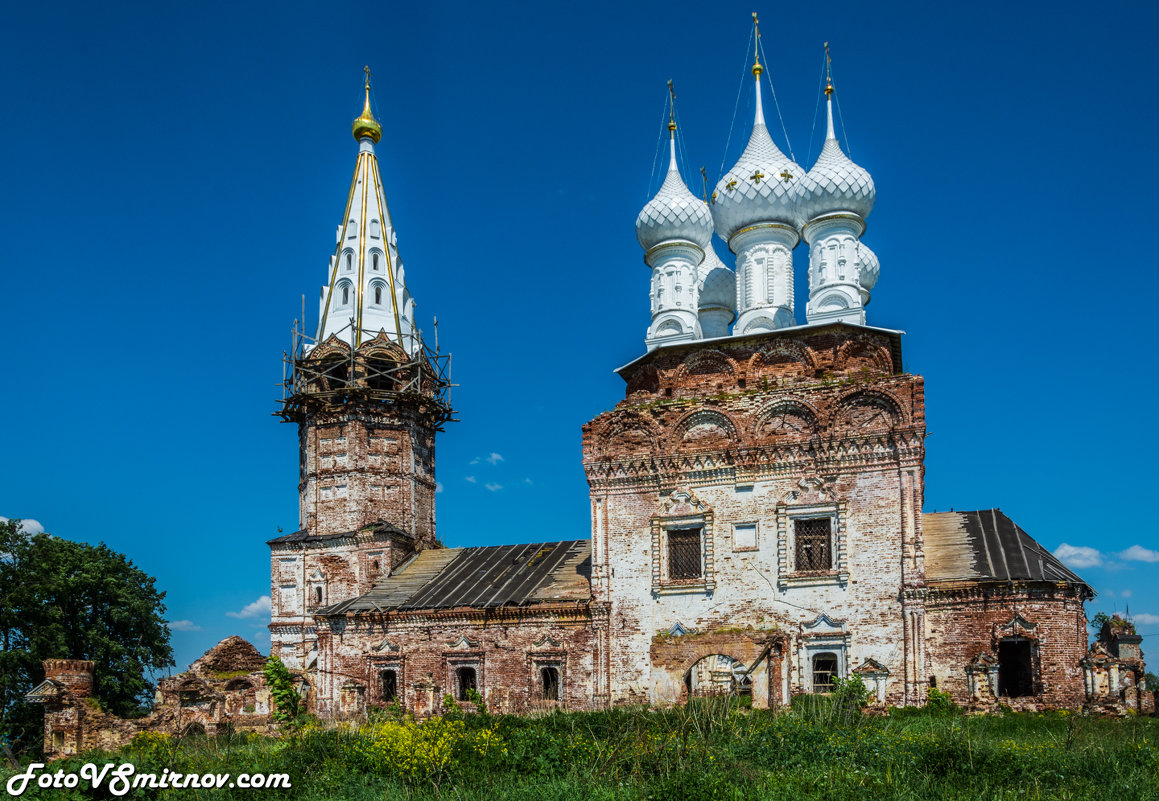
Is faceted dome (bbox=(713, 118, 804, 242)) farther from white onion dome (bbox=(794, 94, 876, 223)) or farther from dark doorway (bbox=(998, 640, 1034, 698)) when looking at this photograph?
dark doorway (bbox=(998, 640, 1034, 698))

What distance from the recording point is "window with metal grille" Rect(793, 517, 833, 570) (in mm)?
18391

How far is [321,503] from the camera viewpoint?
87.2ft

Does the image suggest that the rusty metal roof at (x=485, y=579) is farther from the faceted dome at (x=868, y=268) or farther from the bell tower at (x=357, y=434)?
the faceted dome at (x=868, y=268)

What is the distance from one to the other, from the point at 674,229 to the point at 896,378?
6460 mm

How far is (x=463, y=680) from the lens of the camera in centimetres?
2116

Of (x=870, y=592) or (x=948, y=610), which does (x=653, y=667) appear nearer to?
(x=870, y=592)

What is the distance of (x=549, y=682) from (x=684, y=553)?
4006 millimetres

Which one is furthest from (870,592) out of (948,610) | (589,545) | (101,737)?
(101,737)

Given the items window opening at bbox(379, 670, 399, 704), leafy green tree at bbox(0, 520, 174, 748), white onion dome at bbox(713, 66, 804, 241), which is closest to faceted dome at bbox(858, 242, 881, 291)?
white onion dome at bbox(713, 66, 804, 241)

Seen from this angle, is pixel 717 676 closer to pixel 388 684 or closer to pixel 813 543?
pixel 813 543

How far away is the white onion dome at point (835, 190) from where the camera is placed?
20.6 meters

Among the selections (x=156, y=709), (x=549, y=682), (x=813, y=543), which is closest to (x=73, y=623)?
(x=156, y=709)

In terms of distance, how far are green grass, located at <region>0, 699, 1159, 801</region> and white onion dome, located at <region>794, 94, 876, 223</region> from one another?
451 inches

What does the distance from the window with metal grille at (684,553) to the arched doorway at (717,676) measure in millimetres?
1675
